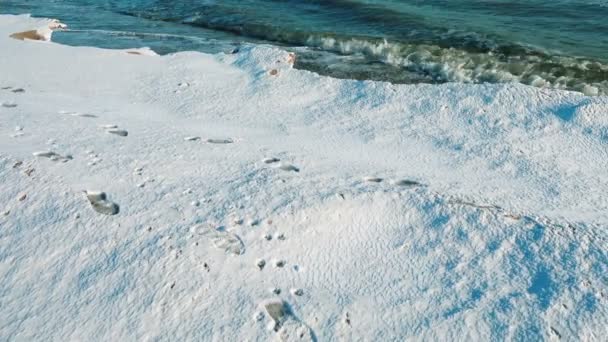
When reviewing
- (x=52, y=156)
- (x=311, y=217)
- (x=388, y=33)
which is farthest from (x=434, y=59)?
(x=52, y=156)

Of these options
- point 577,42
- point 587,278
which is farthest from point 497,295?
point 577,42

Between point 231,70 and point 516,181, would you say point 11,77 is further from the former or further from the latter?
point 516,181

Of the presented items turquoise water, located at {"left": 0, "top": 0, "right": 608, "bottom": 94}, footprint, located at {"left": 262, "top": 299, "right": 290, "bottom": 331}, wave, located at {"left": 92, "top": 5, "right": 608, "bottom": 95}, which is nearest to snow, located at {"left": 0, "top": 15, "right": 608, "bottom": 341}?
footprint, located at {"left": 262, "top": 299, "right": 290, "bottom": 331}

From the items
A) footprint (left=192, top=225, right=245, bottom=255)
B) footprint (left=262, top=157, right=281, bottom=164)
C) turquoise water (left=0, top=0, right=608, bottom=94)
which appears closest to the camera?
footprint (left=192, top=225, right=245, bottom=255)

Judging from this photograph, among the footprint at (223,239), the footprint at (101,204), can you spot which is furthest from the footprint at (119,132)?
the footprint at (223,239)

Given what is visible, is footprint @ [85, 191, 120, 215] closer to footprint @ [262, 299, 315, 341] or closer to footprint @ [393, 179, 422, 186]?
footprint @ [262, 299, 315, 341]
